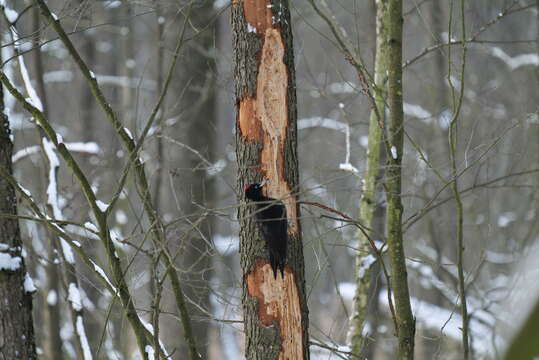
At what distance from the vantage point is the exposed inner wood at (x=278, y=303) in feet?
10.8

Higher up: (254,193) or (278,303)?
(254,193)

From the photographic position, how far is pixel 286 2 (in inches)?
137

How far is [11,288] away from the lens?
13.4 ft

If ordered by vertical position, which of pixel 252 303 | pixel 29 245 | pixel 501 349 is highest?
pixel 29 245

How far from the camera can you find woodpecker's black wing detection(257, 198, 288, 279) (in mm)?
3145

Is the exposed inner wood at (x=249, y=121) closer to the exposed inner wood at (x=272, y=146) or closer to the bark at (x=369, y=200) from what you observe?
the exposed inner wood at (x=272, y=146)

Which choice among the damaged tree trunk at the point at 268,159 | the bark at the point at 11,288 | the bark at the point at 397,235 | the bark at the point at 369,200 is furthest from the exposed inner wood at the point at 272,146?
the bark at the point at 369,200

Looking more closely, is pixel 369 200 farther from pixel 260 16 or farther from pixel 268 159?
pixel 260 16

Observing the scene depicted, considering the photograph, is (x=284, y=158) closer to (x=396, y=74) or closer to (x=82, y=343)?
(x=396, y=74)

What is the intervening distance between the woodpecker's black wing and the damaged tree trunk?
0.22ft

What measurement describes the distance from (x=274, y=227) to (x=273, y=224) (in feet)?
0.05

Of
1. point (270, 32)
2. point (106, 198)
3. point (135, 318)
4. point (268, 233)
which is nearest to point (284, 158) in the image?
point (268, 233)

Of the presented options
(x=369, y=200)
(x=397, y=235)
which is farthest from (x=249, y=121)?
(x=369, y=200)

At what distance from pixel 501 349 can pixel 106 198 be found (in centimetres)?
971
